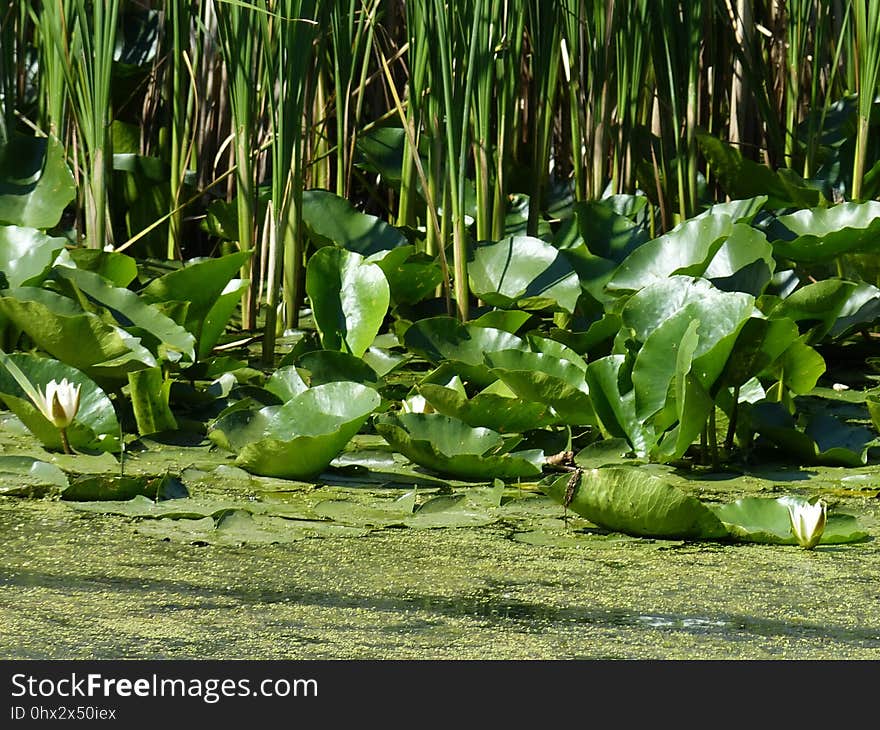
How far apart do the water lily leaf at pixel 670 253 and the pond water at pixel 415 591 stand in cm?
65

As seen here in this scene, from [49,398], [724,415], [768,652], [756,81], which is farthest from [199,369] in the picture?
[756,81]

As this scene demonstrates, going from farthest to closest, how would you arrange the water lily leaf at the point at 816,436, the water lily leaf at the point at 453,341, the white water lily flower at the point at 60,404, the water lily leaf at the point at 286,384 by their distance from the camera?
1. the water lily leaf at the point at 453,341
2. the water lily leaf at the point at 286,384
3. the water lily leaf at the point at 816,436
4. the white water lily flower at the point at 60,404

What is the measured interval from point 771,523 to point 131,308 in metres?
1.02

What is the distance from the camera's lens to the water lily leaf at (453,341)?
184cm


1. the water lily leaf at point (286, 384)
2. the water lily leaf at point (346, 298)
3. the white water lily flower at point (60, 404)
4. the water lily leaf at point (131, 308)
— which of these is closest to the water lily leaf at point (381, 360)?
the water lily leaf at point (346, 298)

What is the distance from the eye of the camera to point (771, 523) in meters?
1.31

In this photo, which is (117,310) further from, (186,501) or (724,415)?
(724,415)

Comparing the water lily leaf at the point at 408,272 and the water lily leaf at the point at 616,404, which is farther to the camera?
the water lily leaf at the point at 408,272

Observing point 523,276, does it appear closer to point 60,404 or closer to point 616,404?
point 616,404

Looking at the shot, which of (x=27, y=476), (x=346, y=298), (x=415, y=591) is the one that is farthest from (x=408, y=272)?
(x=415, y=591)

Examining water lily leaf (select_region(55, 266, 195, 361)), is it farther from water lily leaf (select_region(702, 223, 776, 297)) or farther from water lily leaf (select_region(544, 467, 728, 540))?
water lily leaf (select_region(702, 223, 776, 297))

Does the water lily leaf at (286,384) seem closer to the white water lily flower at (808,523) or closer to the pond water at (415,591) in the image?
the pond water at (415,591)

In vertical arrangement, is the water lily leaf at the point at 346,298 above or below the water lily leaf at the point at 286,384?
above

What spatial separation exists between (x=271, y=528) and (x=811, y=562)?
0.59 metres
